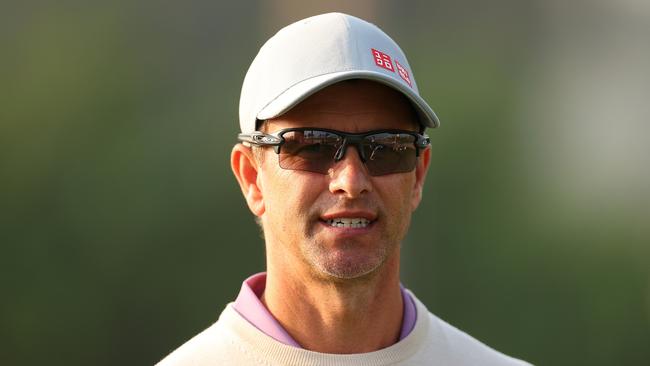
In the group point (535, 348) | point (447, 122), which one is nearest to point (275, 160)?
point (535, 348)

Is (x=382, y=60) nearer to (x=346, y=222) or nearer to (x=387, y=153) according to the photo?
(x=387, y=153)

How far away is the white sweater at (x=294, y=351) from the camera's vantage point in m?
2.82

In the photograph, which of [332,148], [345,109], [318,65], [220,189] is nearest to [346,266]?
[332,148]

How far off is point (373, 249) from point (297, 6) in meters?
9.24

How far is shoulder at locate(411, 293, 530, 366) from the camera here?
3.06 m

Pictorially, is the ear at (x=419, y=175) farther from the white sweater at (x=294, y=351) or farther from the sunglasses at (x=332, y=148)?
the white sweater at (x=294, y=351)

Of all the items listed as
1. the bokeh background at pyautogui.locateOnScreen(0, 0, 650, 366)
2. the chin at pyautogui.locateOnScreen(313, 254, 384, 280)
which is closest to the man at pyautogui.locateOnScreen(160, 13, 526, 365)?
the chin at pyautogui.locateOnScreen(313, 254, 384, 280)

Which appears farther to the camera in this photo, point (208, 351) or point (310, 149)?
point (208, 351)

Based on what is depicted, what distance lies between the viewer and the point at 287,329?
9.54 feet

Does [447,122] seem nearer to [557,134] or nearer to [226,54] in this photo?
[557,134]

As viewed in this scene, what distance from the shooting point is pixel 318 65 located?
111 inches

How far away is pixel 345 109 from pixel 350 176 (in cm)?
21

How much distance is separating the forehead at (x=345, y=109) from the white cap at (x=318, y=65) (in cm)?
6

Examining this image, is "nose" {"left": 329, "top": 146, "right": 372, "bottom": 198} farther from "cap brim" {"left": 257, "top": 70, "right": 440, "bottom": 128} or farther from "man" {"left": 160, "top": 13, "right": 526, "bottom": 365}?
"cap brim" {"left": 257, "top": 70, "right": 440, "bottom": 128}
